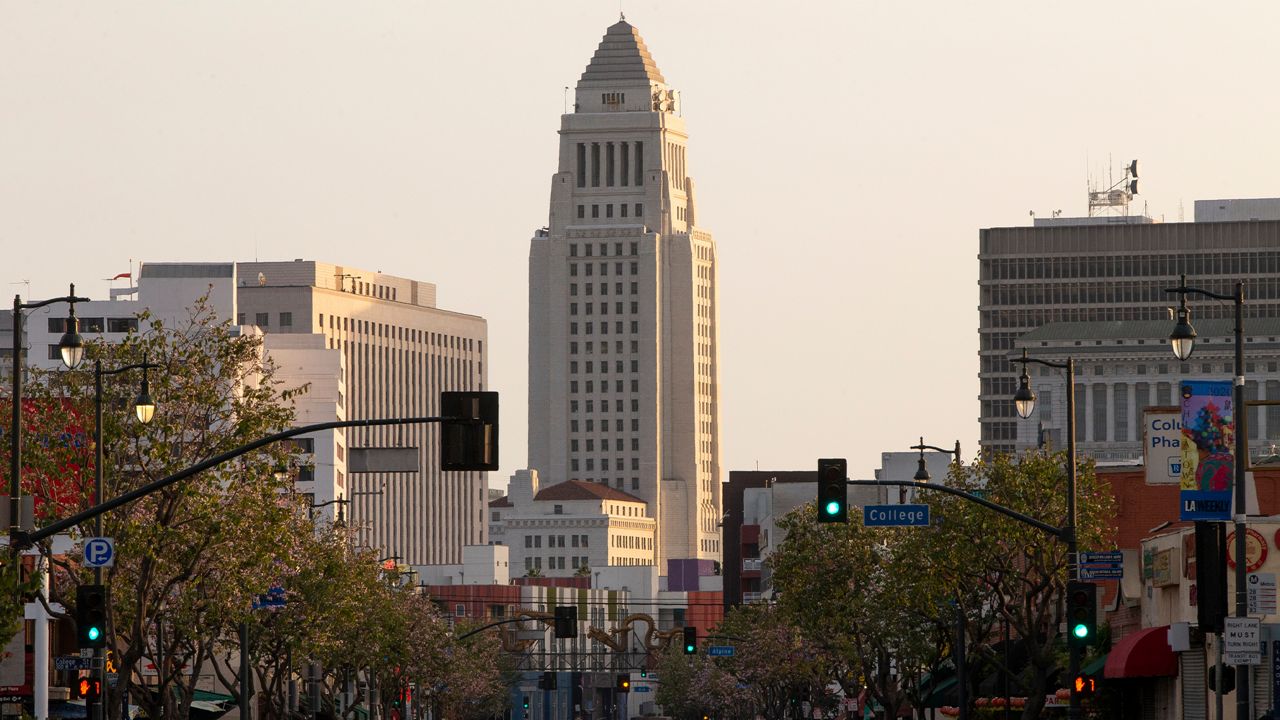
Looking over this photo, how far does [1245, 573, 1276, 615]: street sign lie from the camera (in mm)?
51219

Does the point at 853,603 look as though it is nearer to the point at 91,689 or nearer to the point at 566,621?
the point at 566,621

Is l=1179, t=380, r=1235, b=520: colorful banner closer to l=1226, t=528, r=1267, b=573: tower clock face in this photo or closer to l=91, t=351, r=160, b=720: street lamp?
l=1226, t=528, r=1267, b=573: tower clock face

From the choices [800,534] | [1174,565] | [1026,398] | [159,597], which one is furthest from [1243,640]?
[800,534]

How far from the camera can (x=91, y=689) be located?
4453 centimetres

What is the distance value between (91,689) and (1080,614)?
1967 cm

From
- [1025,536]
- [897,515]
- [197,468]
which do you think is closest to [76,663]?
[197,468]

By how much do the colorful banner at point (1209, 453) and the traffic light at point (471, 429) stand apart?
1487 cm

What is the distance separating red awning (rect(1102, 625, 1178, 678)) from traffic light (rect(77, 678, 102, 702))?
2636cm

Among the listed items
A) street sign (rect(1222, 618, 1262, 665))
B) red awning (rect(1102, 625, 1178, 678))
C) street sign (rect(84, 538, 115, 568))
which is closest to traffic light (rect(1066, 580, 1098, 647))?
street sign (rect(1222, 618, 1262, 665))

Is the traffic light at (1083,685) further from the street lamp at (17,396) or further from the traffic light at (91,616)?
the street lamp at (17,396)

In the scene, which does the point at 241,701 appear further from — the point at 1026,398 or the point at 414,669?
the point at 414,669

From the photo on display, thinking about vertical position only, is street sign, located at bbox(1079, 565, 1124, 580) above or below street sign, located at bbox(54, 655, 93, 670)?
above

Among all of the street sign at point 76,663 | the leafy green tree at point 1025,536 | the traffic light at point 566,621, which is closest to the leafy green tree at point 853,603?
the leafy green tree at point 1025,536

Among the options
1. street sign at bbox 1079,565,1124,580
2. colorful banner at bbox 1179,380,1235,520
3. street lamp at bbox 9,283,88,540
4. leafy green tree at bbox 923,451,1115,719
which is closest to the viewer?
street lamp at bbox 9,283,88,540
